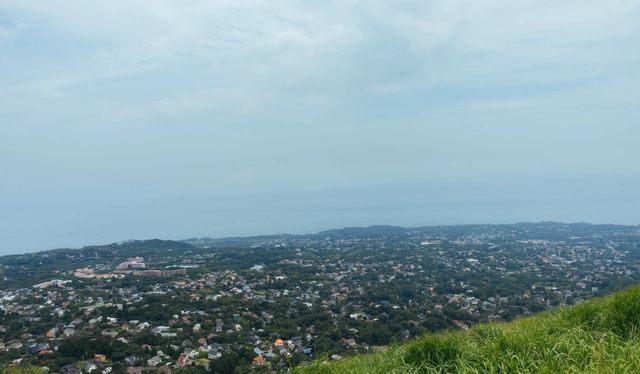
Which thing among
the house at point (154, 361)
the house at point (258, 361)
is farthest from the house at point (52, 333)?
the house at point (258, 361)

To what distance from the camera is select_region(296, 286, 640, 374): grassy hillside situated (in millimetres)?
3758

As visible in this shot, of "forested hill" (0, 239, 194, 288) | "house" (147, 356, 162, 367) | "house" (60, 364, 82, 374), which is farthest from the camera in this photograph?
"forested hill" (0, 239, 194, 288)

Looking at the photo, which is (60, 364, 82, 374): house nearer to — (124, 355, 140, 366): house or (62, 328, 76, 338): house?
(124, 355, 140, 366): house

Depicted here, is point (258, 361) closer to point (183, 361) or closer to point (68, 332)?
point (183, 361)

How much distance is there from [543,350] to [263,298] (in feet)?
91.1

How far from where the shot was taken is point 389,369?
4547 millimetres

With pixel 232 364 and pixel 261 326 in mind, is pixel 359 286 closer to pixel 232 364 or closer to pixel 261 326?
pixel 261 326

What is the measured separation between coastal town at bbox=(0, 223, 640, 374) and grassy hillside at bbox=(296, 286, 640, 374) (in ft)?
3.14

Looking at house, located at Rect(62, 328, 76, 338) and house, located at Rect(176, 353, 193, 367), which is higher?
house, located at Rect(176, 353, 193, 367)

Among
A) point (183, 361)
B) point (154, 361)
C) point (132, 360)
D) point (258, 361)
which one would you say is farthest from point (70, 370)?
point (258, 361)

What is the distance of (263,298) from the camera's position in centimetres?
3045

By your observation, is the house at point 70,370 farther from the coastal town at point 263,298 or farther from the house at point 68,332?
the house at point 68,332

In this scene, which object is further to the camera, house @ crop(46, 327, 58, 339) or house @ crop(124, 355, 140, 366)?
house @ crop(46, 327, 58, 339)

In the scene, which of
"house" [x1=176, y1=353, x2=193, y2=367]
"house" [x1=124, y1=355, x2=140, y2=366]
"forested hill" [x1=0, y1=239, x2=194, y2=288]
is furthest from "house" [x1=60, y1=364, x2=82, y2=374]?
"forested hill" [x1=0, y1=239, x2=194, y2=288]
